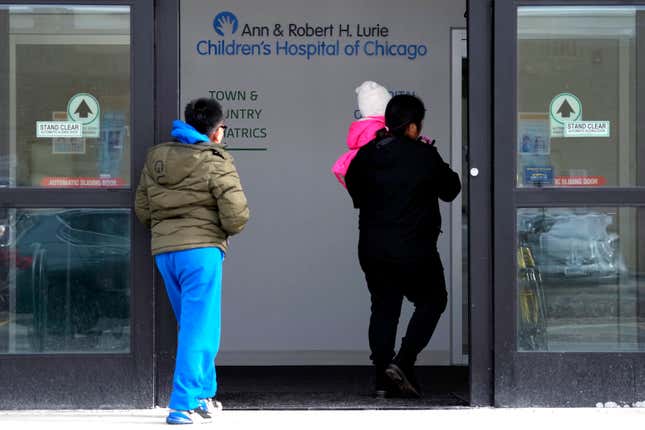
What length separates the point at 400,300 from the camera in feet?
22.7

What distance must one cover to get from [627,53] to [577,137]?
519 mm

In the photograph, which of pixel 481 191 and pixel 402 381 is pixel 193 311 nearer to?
pixel 402 381

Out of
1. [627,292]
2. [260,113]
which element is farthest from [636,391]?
[260,113]

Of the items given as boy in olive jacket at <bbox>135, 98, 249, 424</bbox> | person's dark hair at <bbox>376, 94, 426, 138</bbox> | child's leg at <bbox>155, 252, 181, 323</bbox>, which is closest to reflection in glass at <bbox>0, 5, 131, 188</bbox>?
boy in olive jacket at <bbox>135, 98, 249, 424</bbox>

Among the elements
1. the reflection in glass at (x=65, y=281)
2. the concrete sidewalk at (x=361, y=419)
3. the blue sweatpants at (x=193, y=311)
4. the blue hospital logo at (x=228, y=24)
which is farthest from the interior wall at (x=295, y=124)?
the blue sweatpants at (x=193, y=311)

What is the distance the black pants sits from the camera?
6.81 meters

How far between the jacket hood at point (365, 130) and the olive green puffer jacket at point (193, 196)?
46.8 inches

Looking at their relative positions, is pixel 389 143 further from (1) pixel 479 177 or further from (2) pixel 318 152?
(2) pixel 318 152

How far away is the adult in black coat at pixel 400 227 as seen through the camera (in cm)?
670

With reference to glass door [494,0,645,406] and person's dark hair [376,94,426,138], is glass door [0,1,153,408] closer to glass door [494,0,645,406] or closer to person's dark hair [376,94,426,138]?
person's dark hair [376,94,426,138]

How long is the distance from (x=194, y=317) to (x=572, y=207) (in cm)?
207

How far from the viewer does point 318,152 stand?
8305mm

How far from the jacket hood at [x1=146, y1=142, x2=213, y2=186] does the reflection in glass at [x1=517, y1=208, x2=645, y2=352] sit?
1.80m

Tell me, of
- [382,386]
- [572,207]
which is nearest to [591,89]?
[572,207]
